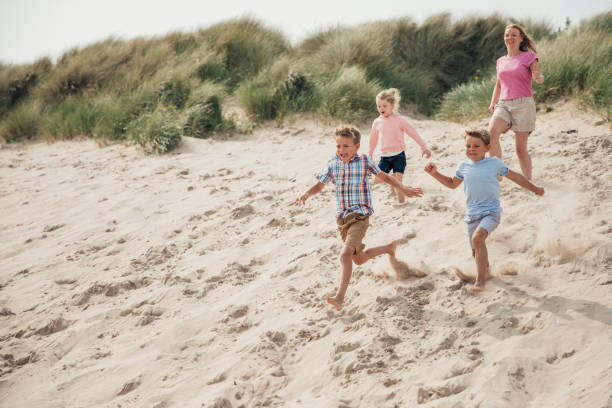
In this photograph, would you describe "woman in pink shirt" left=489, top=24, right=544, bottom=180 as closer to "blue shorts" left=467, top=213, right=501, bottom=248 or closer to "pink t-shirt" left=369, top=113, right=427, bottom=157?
"pink t-shirt" left=369, top=113, right=427, bottom=157

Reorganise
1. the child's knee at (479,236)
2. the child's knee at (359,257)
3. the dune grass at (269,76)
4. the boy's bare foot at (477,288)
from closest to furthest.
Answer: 1. the child's knee at (479,236)
2. the boy's bare foot at (477,288)
3. the child's knee at (359,257)
4. the dune grass at (269,76)

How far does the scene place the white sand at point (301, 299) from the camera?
303 centimetres

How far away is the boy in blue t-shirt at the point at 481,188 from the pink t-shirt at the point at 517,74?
1.96 meters

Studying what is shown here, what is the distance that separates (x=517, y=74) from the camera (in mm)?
5184

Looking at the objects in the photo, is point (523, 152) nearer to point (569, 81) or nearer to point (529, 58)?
point (529, 58)

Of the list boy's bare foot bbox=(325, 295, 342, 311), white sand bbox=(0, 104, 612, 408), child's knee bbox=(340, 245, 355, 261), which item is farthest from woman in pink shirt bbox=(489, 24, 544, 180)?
boy's bare foot bbox=(325, 295, 342, 311)

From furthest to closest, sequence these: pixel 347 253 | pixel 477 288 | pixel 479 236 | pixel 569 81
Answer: pixel 569 81 < pixel 347 253 < pixel 477 288 < pixel 479 236

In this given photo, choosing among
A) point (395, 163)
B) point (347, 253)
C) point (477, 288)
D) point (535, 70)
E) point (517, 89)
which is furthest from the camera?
point (395, 163)

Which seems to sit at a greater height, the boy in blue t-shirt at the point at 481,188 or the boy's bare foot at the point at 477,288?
the boy in blue t-shirt at the point at 481,188

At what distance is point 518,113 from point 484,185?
2.05 meters

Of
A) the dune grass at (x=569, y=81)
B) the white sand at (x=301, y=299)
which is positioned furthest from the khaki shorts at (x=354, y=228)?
the dune grass at (x=569, y=81)

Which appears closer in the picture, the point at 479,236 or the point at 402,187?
the point at 479,236

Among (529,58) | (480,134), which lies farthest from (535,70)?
(480,134)

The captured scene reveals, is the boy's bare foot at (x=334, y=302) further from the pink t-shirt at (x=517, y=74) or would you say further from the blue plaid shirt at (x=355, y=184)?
the pink t-shirt at (x=517, y=74)
